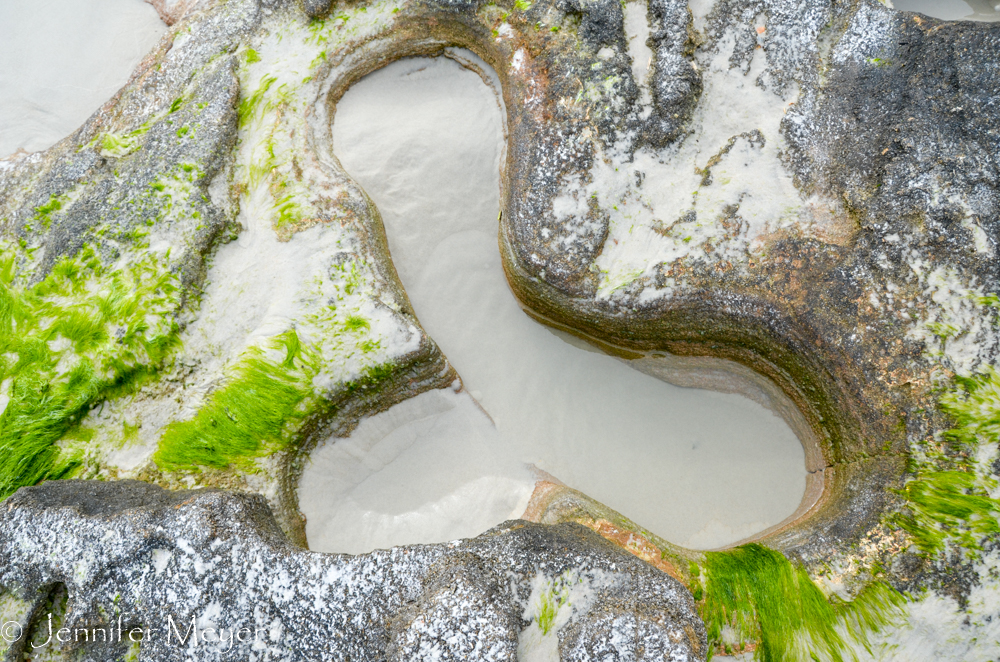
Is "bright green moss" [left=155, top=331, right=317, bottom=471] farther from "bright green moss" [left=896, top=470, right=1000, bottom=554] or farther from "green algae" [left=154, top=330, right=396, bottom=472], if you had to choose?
"bright green moss" [left=896, top=470, right=1000, bottom=554]

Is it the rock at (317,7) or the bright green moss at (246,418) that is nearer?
the bright green moss at (246,418)

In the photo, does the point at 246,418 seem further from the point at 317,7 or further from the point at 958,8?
the point at 958,8

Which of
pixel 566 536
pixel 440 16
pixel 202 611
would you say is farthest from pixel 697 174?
pixel 202 611

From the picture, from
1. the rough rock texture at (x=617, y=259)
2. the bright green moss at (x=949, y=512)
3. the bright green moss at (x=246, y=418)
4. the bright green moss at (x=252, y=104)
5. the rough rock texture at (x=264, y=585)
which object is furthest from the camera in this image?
the bright green moss at (x=252, y=104)

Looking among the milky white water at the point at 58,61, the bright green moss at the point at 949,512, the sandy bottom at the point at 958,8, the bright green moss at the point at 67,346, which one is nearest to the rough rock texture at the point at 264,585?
the bright green moss at the point at 67,346

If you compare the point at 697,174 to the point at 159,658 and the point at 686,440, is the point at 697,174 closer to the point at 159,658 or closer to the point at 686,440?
the point at 686,440

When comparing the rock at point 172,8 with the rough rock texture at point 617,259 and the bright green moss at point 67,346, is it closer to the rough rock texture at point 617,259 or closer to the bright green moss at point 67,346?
the rough rock texture at point 617,259

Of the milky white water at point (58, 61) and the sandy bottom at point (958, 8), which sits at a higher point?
the sandy bottom at point (958, 8)

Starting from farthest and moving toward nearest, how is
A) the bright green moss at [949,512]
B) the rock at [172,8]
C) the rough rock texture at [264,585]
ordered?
the rock at [172,8] → the bright green moss at [949,512] → the rough rock texture at [264,585]
